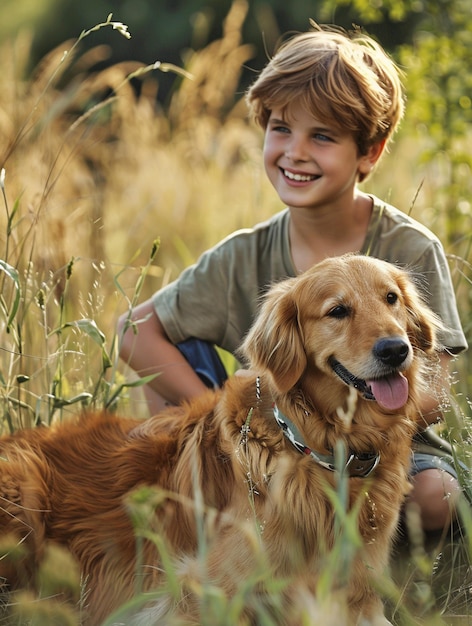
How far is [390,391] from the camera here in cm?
249

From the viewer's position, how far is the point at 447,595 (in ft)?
8.60

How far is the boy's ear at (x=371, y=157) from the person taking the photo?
11.2ft

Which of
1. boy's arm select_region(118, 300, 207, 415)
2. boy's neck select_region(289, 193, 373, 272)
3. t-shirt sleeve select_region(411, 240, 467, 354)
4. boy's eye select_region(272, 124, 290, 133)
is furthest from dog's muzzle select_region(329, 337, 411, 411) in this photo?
boy's eye select_region(272, 124, 290, 133)

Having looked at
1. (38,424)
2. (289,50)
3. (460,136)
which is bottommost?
(38,424)

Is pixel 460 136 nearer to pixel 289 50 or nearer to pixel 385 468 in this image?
pixel 289 50

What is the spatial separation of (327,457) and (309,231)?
1.13 metres

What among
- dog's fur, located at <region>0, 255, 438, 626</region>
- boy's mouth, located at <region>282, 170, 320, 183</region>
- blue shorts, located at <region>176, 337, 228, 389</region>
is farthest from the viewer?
blue shorts, located at <region>176, 337, 228, 389</region>

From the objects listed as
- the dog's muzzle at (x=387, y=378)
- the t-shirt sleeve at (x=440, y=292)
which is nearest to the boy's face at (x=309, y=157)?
the t-shirt sleeve at (x=440, y=292)

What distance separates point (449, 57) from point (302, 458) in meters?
3.13

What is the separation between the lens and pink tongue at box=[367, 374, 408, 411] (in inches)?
97.4

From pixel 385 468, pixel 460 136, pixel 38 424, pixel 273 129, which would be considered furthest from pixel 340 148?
pixel 460 136

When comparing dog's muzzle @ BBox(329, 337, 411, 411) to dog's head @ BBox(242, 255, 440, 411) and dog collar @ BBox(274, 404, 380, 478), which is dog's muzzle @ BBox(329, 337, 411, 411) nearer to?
dog's head @ BBox(242, 255, 440, 411)

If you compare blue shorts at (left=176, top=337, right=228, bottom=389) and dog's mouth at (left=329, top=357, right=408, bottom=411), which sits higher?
dog's mouth at (left=329, top=357, right=408, bottom=411)

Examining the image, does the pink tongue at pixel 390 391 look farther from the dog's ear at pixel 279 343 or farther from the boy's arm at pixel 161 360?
the boy's arm at pixel 161 360
